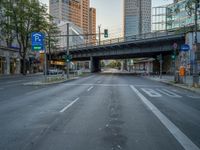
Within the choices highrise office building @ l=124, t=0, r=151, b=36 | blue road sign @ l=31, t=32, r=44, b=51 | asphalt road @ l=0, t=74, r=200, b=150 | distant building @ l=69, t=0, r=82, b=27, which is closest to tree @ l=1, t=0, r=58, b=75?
distant building @ l=69, t=0, r=82, b=27

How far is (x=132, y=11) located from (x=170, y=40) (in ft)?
112

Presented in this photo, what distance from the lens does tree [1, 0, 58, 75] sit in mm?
53250

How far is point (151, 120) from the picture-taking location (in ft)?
28.6

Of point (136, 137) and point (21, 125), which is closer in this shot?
point (136, 137)

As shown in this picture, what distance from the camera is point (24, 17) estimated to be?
5372 centimetres

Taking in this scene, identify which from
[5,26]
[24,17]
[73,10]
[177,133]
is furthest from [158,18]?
[177,133]

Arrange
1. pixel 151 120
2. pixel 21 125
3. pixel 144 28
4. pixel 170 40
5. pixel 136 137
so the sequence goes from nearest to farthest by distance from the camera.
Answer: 1. pixel 136 137
2. pixel 21 125
3. pixel 151 120
4. pixel 170 40
5. pixel 144 28

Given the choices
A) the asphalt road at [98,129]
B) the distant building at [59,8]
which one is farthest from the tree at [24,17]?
the asphalt road at [98,129]

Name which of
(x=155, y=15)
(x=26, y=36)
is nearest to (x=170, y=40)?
(x=26, y=36)

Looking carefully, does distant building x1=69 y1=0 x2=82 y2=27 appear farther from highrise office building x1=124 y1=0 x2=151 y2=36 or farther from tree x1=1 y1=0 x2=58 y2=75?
highrise office building x1=124 y1=0 x2=151 y2=36

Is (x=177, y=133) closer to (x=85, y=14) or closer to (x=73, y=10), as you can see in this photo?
(x=73, y=10)

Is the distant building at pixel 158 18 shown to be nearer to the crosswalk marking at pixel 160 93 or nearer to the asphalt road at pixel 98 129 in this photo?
the crosswalk marking at pixel 160 93

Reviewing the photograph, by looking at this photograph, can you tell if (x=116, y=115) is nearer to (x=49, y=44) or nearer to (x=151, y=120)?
(x=151, y=120)

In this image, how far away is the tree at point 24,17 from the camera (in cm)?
5325
